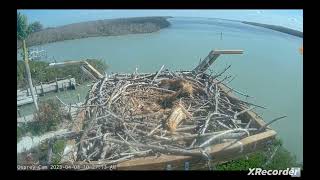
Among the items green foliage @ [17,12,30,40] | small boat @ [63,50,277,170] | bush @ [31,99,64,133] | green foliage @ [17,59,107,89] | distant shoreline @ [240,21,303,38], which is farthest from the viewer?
green foliage @ [17,59,107,89]

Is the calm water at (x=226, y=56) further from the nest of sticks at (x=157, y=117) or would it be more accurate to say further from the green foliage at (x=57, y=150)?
the green foliage at (x=57, y=150)

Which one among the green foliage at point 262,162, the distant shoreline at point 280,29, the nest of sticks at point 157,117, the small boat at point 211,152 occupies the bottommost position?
the green foliage at point 262,162

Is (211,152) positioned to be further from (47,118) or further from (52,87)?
(52,87)

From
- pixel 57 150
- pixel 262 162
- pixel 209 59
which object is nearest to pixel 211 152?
pixel 262 162

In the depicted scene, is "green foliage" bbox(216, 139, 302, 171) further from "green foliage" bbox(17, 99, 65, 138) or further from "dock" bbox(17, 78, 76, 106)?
"dock" bbox(17, 78, 76, 106)

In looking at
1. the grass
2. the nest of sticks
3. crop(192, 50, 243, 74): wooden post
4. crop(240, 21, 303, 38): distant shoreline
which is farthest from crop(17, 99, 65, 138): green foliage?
crop(240, 21, 303, 38): distant shoreline

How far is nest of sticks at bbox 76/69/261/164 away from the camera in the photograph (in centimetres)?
277

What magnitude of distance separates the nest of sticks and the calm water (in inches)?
7.1

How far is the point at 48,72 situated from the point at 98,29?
849 mm

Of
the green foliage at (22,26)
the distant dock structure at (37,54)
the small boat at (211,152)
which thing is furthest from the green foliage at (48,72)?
the small boat at (211,152)

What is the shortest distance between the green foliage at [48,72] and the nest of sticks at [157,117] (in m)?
0.26

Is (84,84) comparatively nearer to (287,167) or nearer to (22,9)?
(22,9)

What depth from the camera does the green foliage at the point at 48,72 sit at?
4031mm

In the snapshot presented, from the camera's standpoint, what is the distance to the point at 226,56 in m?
3.85
